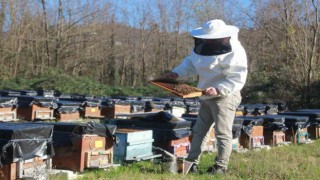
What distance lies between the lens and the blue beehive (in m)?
5.80

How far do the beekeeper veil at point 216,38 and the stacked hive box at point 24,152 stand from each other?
2.02 metres

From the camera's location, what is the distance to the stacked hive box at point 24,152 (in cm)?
422

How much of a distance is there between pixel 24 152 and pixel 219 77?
234cm

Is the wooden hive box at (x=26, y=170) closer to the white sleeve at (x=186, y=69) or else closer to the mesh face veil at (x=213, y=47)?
the white sleeve at (x=186, y=69)

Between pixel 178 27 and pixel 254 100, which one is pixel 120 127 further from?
pixel 178 27

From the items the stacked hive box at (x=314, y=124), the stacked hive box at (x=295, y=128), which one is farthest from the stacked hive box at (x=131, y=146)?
the stacked hive box at (x=314, y=124)

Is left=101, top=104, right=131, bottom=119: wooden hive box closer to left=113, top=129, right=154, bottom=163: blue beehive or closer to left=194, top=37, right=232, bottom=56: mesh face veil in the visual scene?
left=113, top=129, right=154, bottom=163: blue beehive

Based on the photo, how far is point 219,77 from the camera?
527cm

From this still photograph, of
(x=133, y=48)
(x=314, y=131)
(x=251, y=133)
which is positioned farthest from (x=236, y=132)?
(x=133, y=48)

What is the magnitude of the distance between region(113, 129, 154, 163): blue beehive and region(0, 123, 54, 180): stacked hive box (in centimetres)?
126

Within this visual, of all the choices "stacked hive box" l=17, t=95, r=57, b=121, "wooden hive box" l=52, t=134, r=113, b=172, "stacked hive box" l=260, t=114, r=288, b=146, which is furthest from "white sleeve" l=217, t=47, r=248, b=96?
"stacked hive box" l=17, t=95, r=57, b=121

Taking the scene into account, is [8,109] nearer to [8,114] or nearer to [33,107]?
[8,114]

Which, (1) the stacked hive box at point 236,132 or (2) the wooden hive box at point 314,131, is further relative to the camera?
(2) the wooden hive box at point 314,131

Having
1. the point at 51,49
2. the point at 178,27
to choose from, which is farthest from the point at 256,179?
the point at 178,27
